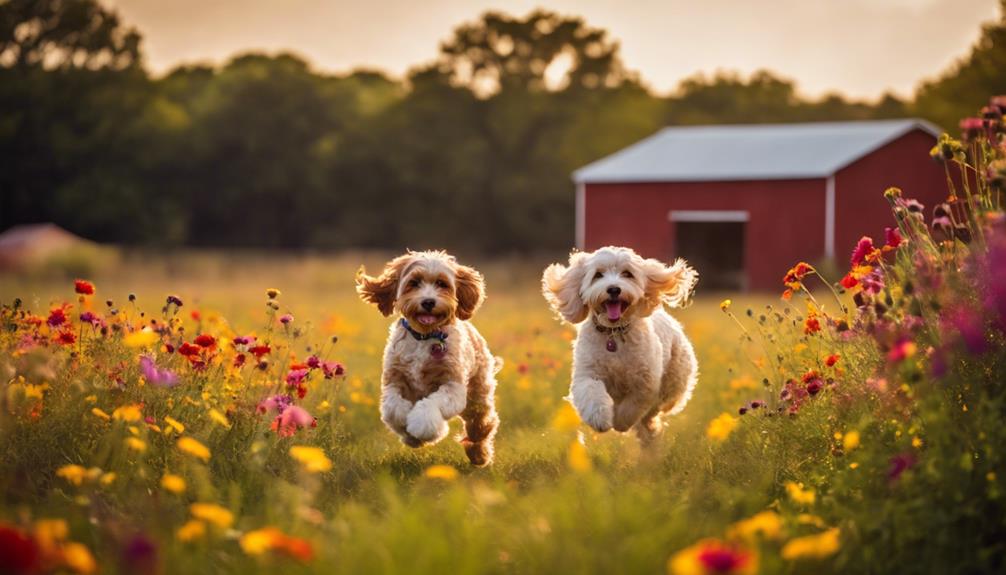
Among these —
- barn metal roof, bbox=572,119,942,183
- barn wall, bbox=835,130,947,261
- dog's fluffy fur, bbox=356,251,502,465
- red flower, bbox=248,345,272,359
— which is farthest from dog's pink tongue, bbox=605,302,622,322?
barn wall, bbox=835,130,947,261

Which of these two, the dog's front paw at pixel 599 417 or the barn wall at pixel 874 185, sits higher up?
the barn wall at pixel 874 185

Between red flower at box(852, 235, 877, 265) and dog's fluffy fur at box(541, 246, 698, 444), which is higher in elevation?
red flower at box(852, 235, 877, 265)

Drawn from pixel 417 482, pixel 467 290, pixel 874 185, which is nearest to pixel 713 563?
pixel 417 482

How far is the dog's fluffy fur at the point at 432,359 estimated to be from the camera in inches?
254

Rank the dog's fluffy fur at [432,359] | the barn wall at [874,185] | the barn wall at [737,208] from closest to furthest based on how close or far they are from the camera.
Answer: the dog's fluffy fur at [432,359] → the barn wall at [874,185] → the barn wall at [737,208]

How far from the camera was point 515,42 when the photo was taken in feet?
160

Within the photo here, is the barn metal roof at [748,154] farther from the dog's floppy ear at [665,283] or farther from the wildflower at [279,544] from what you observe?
the wildflower at [279,544]

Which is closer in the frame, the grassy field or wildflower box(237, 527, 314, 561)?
wildflower box(237, 527, 314, 561)

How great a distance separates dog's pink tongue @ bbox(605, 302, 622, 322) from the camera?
6.73 meters

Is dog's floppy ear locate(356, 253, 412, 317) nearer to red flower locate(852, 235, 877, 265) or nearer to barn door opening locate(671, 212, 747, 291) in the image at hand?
red flower locate(852, 235, 877, 265)

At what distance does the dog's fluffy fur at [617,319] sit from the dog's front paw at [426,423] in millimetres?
878

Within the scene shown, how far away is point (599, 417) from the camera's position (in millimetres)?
6328

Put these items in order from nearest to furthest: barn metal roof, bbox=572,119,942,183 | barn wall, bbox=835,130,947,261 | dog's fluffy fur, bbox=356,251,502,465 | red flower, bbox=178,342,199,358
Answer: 1. red flower, bbox=178,342,199,358
2. dog's fluffy fur, bbox=356,251,502,465
3. barn wall, bbox=835,130,947,261
4. barn metal roof, bbox=572,119,942,183

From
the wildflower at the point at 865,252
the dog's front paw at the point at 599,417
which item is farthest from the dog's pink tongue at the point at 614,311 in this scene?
the wildflower at the point at 865,252
